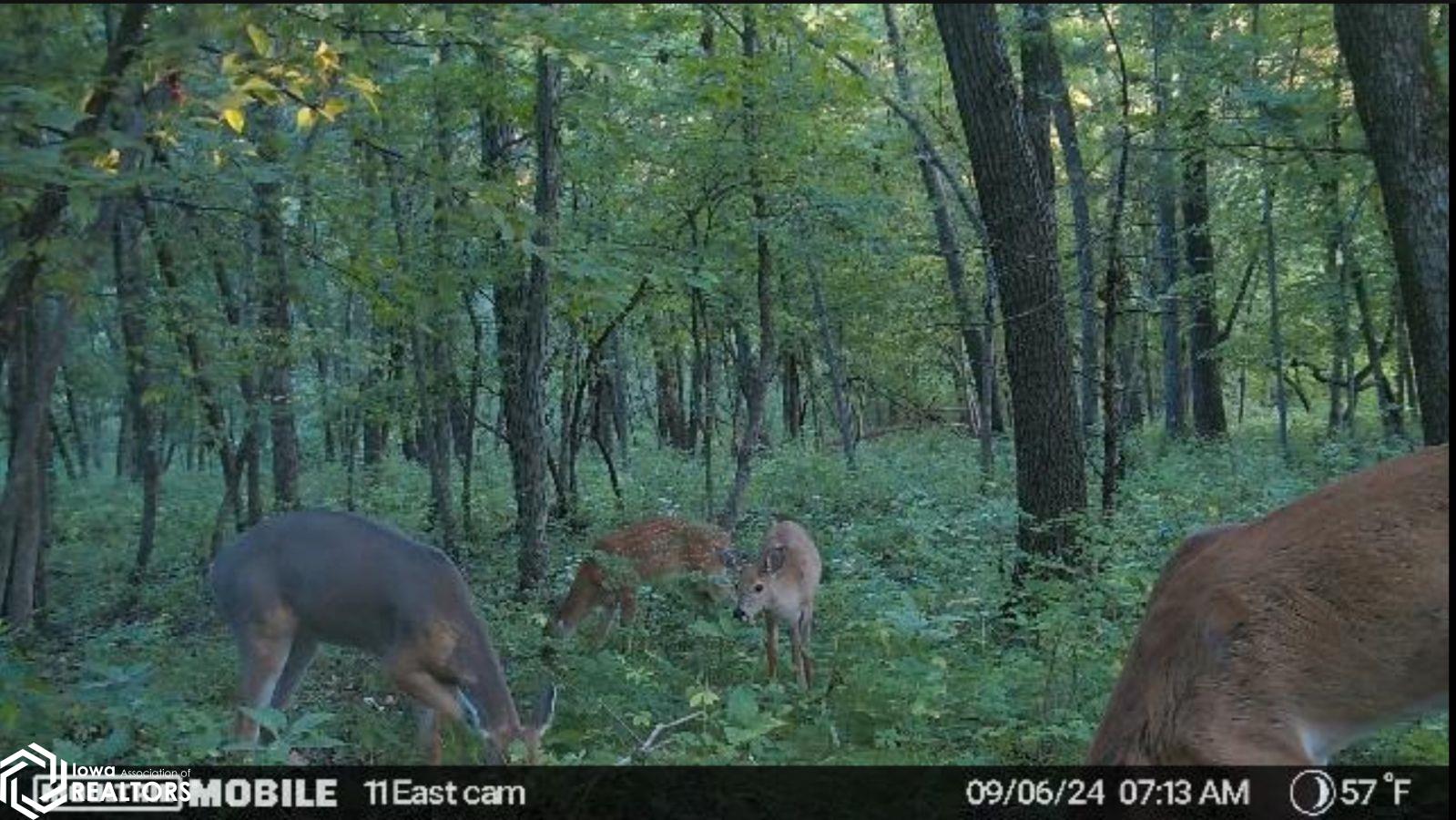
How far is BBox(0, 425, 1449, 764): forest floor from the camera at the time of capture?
19.4 feet

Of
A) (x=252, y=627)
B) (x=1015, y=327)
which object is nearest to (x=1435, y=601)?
(x=1015, y=327)

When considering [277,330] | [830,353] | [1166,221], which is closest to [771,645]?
[277,330]

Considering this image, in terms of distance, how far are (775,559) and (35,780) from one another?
205 inches

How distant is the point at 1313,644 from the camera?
3.74 metres

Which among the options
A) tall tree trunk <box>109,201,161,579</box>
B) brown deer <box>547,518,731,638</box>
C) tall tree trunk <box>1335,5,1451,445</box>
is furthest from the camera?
tall tree trunk <box>109,201,161,579</box>

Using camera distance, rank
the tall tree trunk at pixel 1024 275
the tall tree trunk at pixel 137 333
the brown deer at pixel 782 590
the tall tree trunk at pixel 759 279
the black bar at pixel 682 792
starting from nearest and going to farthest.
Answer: the black bar at pixel 682 792 → the tall tree trunk at pixel 1024 275 → the brown deer at pixel 782 590 → the tall tree trunk at pixel 137 333 → the tall tree trunk at pixel 759 279

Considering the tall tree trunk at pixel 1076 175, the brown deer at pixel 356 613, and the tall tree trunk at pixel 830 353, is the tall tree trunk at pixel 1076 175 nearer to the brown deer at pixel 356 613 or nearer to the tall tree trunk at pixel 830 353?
the tall tree trunk at pixel 830 353

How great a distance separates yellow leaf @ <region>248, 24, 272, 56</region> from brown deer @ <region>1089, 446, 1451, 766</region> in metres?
3.70

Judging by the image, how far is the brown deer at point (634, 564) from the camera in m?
9.53

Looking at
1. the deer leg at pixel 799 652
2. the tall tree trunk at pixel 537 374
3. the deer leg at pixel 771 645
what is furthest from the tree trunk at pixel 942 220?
the deer leg at pixel 771 645

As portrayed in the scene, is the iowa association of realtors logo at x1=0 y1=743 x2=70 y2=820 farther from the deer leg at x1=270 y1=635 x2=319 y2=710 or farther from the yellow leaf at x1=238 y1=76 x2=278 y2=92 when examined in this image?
the yellow leaf at x1=238 y1=76 x2=278 y2=92

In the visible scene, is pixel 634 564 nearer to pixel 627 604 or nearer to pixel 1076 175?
pixel 627 604

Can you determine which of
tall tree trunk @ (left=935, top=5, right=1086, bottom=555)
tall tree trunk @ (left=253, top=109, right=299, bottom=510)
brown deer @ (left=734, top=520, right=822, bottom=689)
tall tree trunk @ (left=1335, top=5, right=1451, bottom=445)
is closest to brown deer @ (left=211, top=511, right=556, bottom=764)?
tall tree trunk @ (left=253, top=109, right=299, bottom=510)

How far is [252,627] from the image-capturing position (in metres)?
6.89
